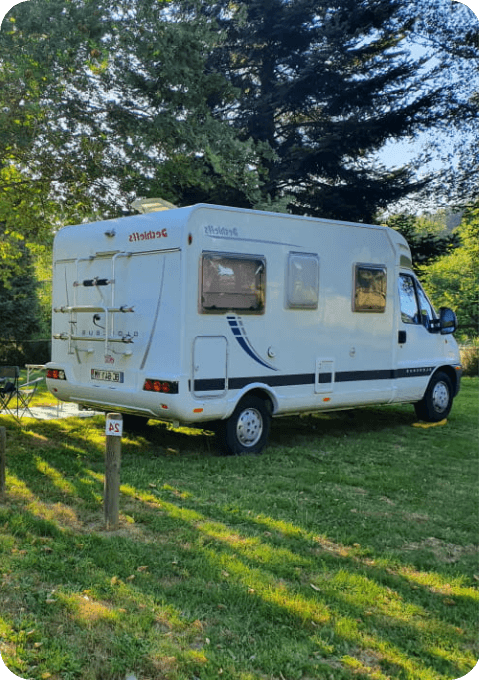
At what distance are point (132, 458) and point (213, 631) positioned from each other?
4.40 metres

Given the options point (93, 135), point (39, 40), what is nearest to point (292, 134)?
point (93, 135)

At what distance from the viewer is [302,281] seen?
845 cm

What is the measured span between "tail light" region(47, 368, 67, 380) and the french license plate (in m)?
0.57

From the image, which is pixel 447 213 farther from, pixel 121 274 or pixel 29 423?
pixel 29 423

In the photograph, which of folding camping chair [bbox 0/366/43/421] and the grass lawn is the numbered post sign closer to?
the grass lawn

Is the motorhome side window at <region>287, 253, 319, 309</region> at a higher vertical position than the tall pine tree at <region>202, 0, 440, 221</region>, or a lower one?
lower

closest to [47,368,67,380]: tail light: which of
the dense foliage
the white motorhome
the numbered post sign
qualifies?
the white motorhome

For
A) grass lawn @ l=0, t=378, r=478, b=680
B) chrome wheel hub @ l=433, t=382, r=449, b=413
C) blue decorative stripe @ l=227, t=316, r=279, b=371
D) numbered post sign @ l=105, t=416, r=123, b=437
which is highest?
blue decorative stripe @ l=227, t=316, r=279, b=371

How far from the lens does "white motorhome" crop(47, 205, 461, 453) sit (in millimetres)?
7410

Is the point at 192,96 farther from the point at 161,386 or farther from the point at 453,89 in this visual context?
the point at 161,386

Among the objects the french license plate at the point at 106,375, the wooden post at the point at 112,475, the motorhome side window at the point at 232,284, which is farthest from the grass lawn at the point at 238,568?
the motorhome side window at the point at 232,284

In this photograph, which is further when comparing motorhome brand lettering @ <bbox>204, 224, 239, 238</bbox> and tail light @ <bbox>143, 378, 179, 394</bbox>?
motorhome brand lettering @ <bbox>204, 224, 239, 238</bbox>

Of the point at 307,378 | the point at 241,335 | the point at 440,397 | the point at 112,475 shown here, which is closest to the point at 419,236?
the point at 440,397

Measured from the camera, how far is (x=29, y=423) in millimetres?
9695
